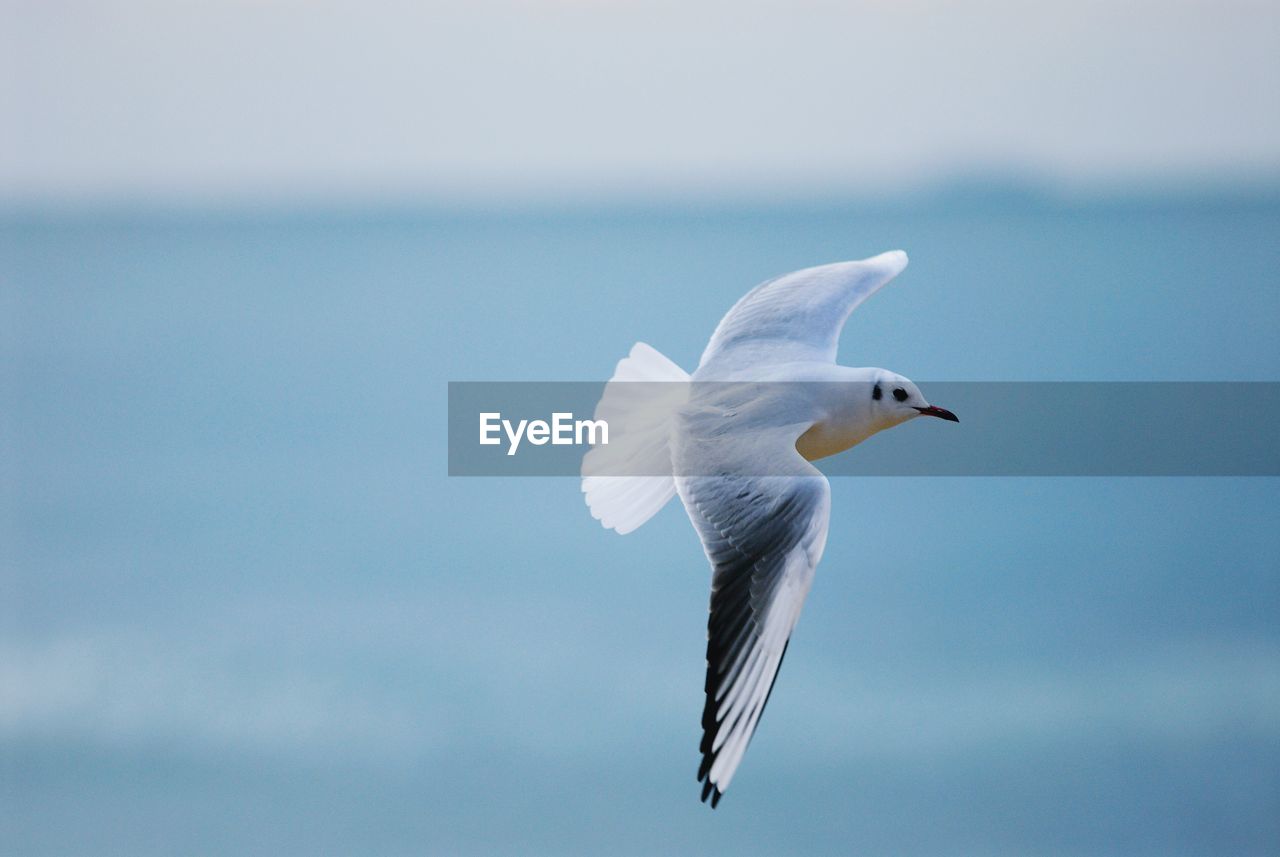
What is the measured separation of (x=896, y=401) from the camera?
1.81 m

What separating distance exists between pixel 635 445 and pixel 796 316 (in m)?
0.34

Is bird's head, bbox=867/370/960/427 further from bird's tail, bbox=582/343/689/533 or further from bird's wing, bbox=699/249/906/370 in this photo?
bird's tail, bbox=582/343/689/533

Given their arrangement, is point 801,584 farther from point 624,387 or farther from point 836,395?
point 624,387

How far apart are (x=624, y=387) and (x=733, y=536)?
41 cm

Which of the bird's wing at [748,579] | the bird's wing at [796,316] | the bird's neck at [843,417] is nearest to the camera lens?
the bird's wing at [748,579]

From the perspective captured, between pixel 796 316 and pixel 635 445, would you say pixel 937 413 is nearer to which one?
pixel 796 316

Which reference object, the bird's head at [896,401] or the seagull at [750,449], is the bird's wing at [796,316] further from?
the bird's head at [896,401]

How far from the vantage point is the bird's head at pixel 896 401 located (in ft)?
5.89

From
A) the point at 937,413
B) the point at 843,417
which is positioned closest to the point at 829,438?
the point at 843,417

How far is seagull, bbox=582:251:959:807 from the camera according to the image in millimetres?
1467

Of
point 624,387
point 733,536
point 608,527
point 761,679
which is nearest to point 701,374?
point 624,387

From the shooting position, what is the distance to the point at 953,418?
5.85 feet

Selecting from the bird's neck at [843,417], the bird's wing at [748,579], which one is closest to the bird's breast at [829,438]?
the bird's neck at [843,417]

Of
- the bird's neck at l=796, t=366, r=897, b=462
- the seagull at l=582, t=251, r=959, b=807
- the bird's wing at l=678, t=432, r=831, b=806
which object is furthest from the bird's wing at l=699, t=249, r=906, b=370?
the bird's wing at l=678, t=432, r=831, b=806
